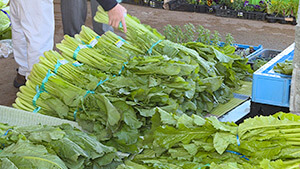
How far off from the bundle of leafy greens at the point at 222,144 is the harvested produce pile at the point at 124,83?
63cm

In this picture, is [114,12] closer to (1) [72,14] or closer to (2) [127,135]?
(2) [127,135]

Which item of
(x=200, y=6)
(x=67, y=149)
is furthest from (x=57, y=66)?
(x=200, y=6)

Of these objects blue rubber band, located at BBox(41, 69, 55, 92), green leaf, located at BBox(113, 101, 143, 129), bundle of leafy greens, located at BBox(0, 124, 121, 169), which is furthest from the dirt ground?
bundle of leafy greens, located at BBox(0, 124, 121, 169)

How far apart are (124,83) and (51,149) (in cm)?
100

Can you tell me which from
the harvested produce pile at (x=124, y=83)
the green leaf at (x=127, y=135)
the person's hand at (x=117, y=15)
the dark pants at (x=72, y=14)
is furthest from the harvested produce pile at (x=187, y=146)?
the dark pants at (x=72, y=14)

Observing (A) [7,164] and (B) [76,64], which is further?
(B) [76,64]

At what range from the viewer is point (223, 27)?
784cm

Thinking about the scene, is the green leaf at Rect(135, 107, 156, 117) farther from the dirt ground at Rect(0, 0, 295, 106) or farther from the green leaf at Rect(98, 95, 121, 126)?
the dirt ground at Rect(0, 0, 295, 106)

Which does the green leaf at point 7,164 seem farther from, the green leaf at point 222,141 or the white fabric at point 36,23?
the white fabric at point 36,23

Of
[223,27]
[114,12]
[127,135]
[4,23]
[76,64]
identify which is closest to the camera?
[127,135]

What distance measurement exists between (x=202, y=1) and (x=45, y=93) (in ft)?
20.4

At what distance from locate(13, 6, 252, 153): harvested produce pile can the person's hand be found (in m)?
0.12

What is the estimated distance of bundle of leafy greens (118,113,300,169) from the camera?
2070 mm

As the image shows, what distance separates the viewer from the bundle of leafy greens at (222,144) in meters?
2.07
